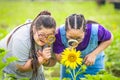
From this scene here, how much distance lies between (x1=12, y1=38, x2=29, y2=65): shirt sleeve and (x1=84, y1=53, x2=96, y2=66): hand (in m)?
0.61

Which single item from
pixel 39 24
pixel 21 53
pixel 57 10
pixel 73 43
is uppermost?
pixel 39 24

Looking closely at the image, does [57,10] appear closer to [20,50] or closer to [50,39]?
[20,50]

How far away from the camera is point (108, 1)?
19594 mm

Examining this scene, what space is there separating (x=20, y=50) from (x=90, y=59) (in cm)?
72

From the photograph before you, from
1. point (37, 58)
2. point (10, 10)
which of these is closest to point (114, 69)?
point (37, 58)

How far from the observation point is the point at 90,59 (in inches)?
223

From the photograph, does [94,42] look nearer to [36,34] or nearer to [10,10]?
[36,34]

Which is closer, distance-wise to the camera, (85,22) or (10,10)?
(85,22)

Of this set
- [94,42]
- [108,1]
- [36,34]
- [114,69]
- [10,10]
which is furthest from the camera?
[108,1]

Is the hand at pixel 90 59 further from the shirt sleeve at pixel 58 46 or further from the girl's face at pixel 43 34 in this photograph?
the girl's face at pixel 43 34

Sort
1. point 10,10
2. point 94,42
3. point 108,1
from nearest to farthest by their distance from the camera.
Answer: point 94,42 → point 10,10 → point 108,1

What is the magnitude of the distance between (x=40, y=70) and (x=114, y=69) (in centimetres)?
181

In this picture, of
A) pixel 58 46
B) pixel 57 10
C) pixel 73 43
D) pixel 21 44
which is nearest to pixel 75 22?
Answer: pixel 73 43

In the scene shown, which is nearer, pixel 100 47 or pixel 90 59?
pixel 90 59
